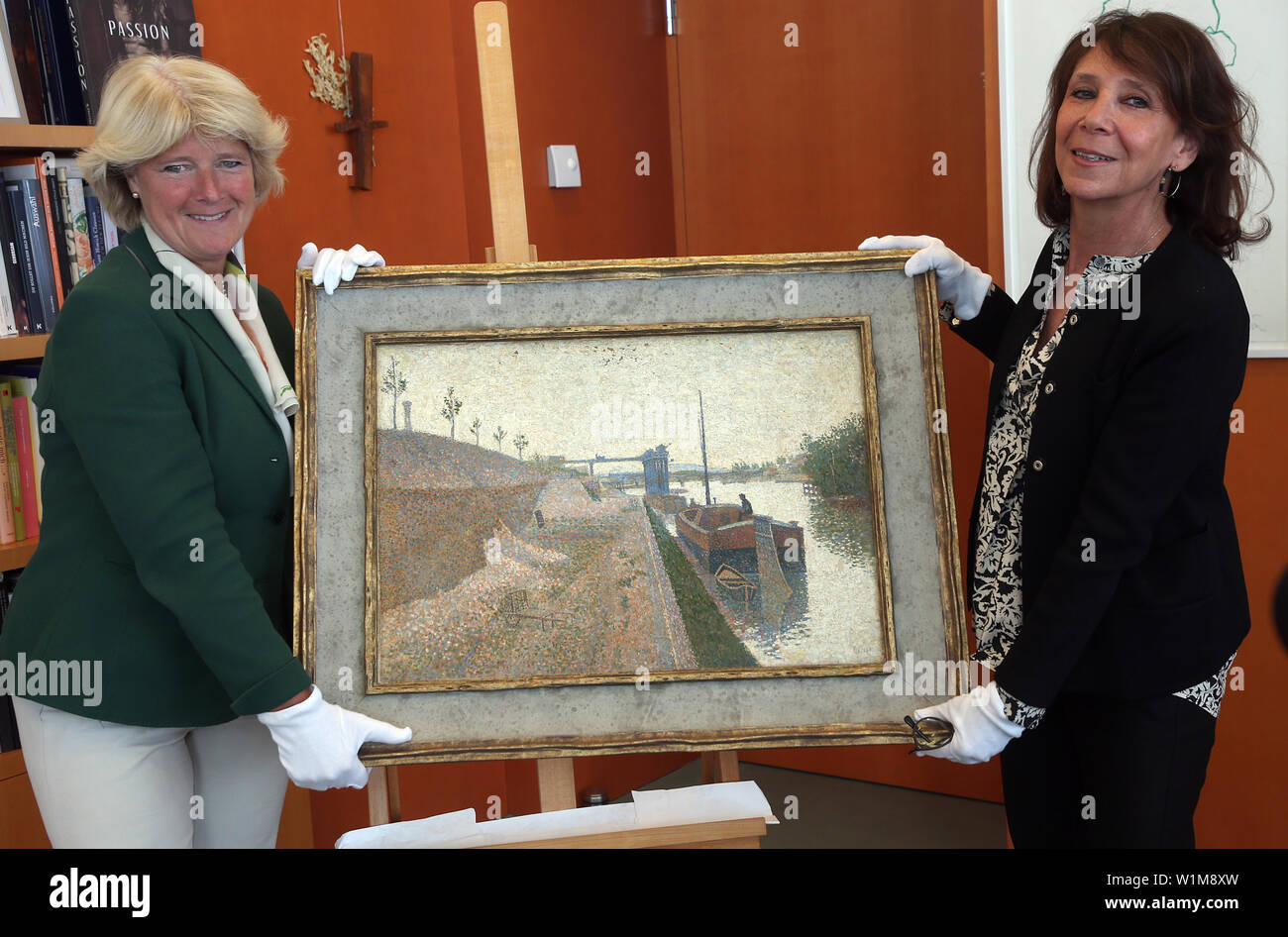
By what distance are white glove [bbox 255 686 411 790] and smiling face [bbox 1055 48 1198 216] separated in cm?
121

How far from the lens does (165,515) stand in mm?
1325

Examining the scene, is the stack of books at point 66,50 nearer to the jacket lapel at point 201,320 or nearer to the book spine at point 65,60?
the book spine at point 65,60

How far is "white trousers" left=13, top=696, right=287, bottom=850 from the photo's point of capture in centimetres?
142

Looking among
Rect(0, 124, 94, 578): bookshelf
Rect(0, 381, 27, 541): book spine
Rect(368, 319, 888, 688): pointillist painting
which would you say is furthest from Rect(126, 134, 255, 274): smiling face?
Rect(0, 381, 27, 541): book spine

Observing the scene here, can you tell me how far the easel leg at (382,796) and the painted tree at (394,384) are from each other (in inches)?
20.6

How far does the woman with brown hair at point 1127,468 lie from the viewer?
1.35 metres

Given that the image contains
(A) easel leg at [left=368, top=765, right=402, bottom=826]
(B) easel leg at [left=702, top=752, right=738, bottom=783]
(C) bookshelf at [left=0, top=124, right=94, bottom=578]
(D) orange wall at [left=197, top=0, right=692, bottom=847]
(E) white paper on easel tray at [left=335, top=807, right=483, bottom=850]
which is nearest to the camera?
(E) white paper on easel tray at [left=335, top=807, right=483, bottom=850]

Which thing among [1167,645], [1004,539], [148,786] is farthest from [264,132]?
Answer: [1167,645]

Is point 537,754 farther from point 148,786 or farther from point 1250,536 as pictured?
point 1250,536

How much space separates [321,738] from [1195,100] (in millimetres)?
1431

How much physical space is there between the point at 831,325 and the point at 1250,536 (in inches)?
48.6

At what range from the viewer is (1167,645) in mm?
1395

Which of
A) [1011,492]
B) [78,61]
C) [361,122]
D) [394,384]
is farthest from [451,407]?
[361,122]

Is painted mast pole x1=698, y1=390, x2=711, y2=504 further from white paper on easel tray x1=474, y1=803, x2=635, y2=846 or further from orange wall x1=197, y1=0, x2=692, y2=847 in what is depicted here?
orange wall x1=197, y1=0, x2=692, y2=847
